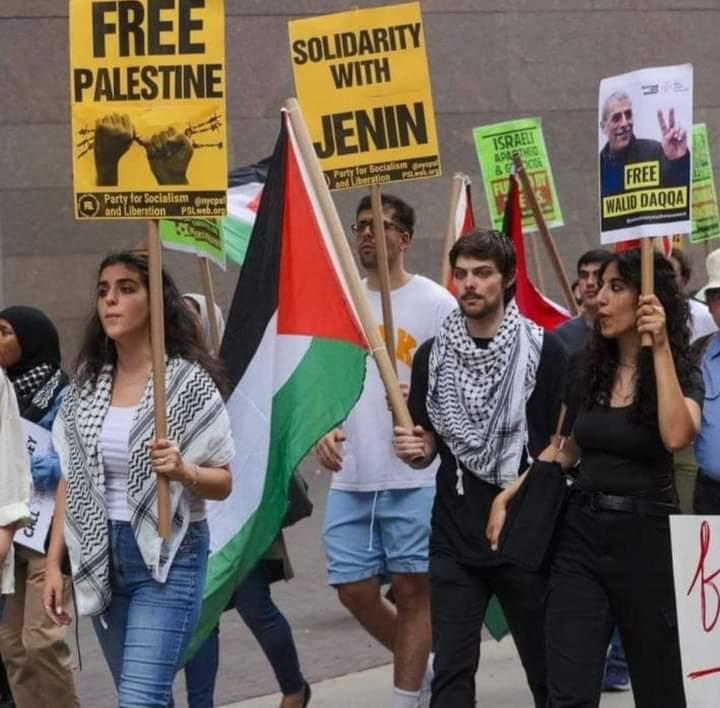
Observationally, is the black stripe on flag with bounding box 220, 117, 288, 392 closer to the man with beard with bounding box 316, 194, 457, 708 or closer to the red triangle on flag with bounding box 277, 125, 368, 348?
the red triangle on flag with bounding box 277, 125, 368, 348

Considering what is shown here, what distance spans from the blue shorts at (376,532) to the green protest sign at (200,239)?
178 centimetres

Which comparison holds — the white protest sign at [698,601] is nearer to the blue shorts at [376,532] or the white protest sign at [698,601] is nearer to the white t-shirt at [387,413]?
the blue shorts at [376,532]

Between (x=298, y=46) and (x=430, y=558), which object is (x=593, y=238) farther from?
(x=430, y=558)

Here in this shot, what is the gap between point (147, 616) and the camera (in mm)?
6152

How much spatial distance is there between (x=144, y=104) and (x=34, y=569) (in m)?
1.82

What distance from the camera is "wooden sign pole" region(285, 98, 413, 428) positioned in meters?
6.99

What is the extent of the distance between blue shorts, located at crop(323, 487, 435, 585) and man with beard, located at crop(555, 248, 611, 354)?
1.02 m

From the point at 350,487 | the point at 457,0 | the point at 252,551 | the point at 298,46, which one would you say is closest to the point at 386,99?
the point at 298,46

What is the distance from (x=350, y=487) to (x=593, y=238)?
9623mm

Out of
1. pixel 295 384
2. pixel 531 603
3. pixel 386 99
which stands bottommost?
pixel 531 603

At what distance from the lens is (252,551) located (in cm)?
725

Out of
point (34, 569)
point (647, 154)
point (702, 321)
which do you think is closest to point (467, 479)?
point (647, 154)

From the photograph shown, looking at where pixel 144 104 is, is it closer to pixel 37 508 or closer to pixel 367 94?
pixel 37 508

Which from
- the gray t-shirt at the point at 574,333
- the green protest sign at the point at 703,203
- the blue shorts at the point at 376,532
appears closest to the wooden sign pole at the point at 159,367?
the blue shorts at the point at 376,532
